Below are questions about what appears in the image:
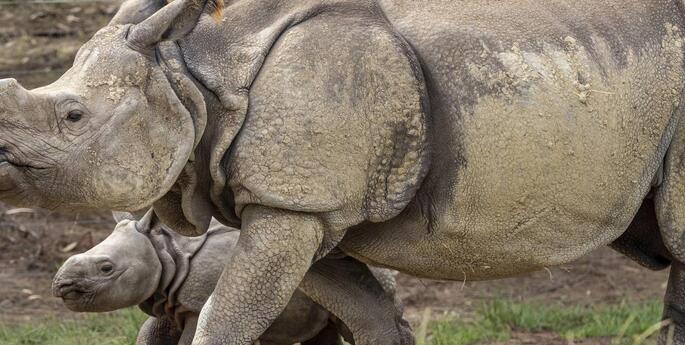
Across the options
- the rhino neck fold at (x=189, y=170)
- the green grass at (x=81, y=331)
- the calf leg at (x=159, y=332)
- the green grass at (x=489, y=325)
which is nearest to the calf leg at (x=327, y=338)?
the green grass at (x=489, y=325)

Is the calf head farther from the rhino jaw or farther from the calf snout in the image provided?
the rhino jaw

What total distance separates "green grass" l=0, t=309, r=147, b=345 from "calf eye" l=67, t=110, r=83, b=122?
2.87 meters

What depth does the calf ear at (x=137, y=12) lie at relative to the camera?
17.5ft

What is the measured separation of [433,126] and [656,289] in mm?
4694

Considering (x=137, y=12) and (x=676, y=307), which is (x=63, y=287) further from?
(x=676, y=307)

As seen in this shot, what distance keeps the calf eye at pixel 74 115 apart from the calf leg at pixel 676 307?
98.6 inches

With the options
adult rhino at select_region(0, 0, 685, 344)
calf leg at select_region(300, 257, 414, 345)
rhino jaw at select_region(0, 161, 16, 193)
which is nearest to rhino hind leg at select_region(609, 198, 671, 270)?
adult rhino at select_region(0, 0, 685, 344)

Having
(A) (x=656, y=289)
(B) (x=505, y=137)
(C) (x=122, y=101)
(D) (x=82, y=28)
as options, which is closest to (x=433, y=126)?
(B) (x=505, y=137)

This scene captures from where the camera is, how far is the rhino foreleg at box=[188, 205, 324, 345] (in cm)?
520

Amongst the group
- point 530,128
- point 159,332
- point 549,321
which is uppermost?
point 530,128

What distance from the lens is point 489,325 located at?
28.1ft

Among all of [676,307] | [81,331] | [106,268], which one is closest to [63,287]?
[106,268]

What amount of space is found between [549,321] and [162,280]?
8.48 feet

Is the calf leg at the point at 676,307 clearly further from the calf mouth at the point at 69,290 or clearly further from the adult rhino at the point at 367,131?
the calf mouth at the point at 69,290
